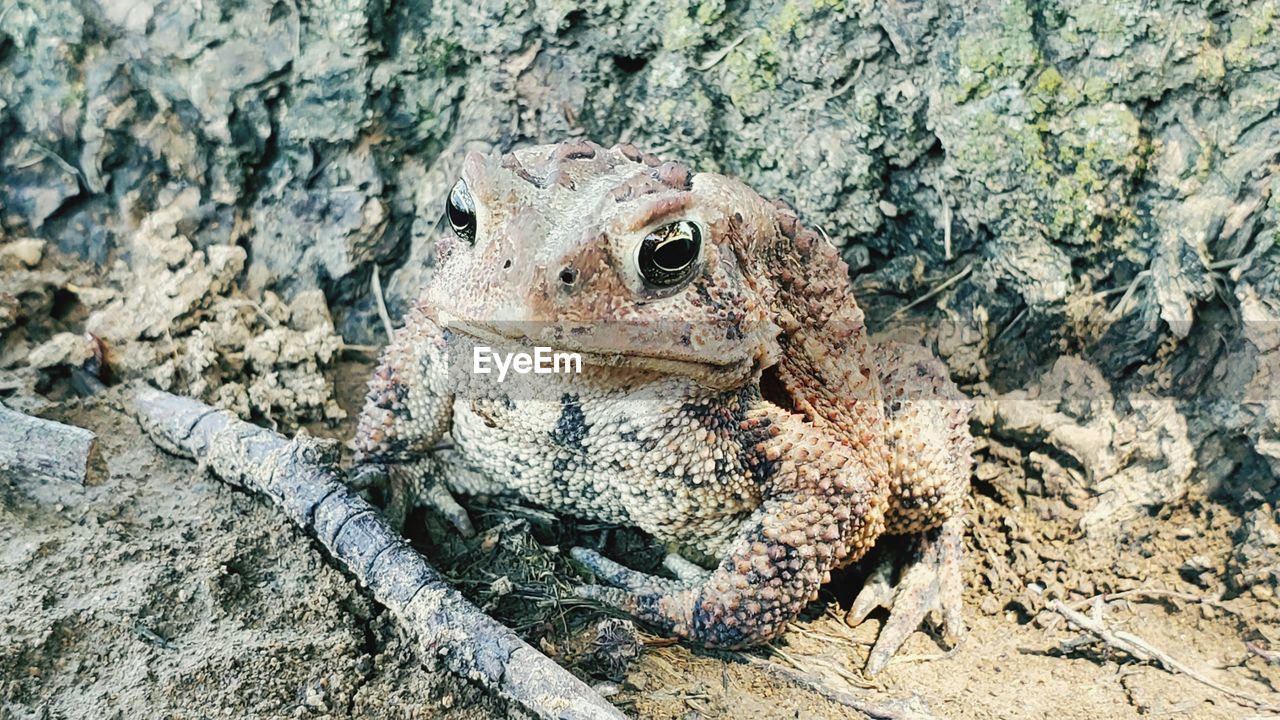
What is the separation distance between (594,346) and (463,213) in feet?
1.60

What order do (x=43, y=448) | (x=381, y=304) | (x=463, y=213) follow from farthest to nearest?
(x=381, y=304) < (x=43, y=448) < (x=463, y=213)

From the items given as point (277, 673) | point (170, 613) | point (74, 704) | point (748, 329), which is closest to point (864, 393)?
point (748, 329)

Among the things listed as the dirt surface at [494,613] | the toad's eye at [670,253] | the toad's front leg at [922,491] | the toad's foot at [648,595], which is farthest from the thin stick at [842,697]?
the toad's eye at [670,253]

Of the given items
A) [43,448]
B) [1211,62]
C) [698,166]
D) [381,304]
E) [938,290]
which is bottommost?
[43,448]

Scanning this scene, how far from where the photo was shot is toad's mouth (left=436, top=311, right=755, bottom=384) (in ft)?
7.59

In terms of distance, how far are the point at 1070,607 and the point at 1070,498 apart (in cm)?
42

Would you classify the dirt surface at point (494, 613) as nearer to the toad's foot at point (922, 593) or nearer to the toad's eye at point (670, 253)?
the toad's foot at point (922, 593)

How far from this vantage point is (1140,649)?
2.97 meters

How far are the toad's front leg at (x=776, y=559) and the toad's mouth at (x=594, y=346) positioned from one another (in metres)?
0.34

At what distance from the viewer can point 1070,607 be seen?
126 inches

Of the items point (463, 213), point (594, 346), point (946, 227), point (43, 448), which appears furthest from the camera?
point (946, 227)

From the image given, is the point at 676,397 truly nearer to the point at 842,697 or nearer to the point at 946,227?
the point at 842,697

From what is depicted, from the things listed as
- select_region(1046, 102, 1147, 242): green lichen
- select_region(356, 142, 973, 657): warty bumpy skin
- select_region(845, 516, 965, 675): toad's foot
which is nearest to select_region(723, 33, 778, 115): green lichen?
select_region(356, 142, 973, 657): warty bumpy skin

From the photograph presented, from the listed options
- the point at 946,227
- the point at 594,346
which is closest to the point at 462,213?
the point at 594,346
